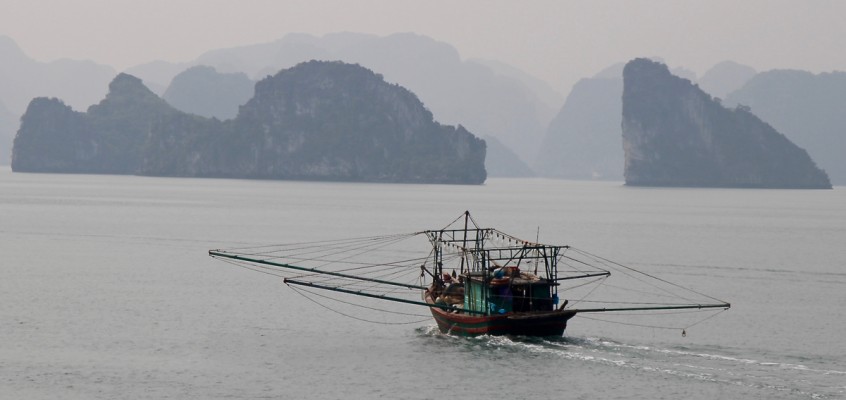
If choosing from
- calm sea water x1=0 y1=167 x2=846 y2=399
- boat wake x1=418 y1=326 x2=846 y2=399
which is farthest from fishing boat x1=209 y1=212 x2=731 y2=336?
calm sea water x1=0 y1=167 x2=846 y2=399

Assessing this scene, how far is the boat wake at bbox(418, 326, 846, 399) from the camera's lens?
46.9m

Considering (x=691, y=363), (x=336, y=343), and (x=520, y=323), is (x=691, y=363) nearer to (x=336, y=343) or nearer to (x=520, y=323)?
(x=520, y=323)

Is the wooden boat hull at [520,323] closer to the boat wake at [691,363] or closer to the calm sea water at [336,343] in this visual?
the boat wake at [691,363]

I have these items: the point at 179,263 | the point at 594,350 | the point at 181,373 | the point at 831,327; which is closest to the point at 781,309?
the point at 831,327

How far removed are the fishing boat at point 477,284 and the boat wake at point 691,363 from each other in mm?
1146

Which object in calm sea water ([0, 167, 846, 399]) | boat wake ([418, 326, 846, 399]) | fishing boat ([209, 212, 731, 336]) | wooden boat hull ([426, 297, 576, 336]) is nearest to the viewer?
boat wake ([418, 326, 846, 399])

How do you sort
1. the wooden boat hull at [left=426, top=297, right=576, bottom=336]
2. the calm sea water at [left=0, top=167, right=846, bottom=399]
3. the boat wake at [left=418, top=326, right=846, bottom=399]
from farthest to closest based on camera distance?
Answer: the wooden boat hull at [left=426, top=297, right=576, bottom=336] → the calm sea water at [left=0, top=167, right=846, bottom=399] → the boat wake at [left=418, top=326, right=846, bottom=399]

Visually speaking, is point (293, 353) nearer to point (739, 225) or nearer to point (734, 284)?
point (734, 284)

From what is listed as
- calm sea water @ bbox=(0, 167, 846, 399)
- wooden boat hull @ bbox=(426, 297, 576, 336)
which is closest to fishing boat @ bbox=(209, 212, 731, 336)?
wooden boat hull @ bbox=(426, 297, 576, 336)

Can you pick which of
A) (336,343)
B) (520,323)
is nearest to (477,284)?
(520,323)

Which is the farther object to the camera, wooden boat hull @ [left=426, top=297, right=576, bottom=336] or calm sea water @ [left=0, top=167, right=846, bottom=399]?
wooden boat hull @ [left=426, top=297, right=576, bottom=336]

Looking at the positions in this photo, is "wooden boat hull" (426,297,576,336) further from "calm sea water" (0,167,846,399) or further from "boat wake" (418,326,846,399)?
"calm sea water" (0,167,846,399)

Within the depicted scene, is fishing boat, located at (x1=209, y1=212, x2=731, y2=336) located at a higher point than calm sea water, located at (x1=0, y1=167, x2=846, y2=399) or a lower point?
higher

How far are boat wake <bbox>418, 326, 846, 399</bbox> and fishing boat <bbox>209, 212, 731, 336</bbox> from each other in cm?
115
